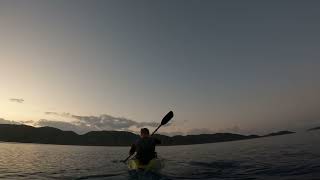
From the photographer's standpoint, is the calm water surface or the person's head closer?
the calm water surface

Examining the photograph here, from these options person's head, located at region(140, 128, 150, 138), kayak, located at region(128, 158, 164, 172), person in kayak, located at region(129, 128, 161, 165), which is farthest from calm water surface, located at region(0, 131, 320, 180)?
person's head, located at region(140, 128, 150, 138)

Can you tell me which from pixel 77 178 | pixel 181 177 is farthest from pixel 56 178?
pixel 181 177

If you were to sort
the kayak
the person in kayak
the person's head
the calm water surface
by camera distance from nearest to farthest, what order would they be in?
the calm water surface < the kayak < the person in kayak < the person's head

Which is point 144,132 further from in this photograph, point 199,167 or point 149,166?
point 199,167

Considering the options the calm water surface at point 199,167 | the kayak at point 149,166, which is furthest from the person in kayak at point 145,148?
the calm water surface at point 199,167

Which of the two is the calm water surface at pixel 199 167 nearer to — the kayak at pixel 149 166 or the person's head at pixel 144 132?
the kayak at pixel 149 166

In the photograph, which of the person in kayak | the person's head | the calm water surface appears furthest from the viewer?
the person's head

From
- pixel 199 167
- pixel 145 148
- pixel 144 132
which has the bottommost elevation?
pixel 199 167

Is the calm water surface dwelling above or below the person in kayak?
below

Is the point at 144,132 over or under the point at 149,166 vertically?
over

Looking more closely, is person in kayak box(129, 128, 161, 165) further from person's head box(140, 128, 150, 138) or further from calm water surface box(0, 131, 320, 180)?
calm water surface box(0, 131, 320, 180)

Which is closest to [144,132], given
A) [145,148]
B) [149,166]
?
[145,148]

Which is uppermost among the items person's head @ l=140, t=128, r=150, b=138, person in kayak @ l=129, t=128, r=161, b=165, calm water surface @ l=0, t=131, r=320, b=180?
person's head @ l=140, t=128, r=150, b=138

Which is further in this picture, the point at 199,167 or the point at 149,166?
the point at 199,167
